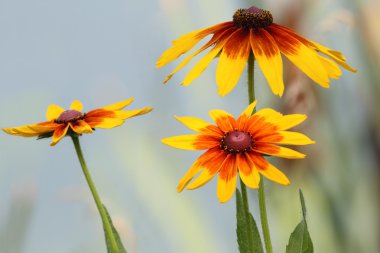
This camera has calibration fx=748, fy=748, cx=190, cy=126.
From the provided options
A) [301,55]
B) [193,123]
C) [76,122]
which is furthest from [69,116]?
[301,55]

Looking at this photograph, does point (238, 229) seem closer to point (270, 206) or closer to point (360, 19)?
point (270, 206)

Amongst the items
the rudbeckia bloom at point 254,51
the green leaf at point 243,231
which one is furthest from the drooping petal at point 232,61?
the green leaf at point 243,231

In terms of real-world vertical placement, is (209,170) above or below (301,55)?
below

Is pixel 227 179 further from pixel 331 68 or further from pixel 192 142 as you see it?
pixel 331 68

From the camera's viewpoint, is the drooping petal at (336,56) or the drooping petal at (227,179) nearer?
the drooping petal at (227,179)

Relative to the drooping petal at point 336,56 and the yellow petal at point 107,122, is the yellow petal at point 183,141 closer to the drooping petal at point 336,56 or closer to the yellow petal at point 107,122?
the yellow petal at point 107,122

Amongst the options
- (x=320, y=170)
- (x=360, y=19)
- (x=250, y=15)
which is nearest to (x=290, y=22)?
(x=360, y=19)

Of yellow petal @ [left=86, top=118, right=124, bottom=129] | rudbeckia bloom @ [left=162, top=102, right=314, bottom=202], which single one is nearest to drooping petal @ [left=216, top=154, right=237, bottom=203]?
rudbeckia bloom @ [left=162, top=102, right=314, bottom=202]
